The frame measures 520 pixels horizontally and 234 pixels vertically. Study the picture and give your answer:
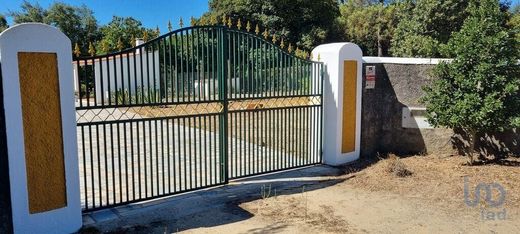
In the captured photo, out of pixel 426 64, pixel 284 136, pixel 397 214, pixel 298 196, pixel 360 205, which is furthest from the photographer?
pixel 426 64

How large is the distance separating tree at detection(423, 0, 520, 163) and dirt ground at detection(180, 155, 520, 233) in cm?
84

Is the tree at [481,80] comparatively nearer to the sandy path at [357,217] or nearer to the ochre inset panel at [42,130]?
the sandy path at [357,217]

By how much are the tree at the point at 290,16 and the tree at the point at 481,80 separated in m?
20.8

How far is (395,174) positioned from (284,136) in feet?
6.29

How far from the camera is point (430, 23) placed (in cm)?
2345

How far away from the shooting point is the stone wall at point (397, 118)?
300 inches

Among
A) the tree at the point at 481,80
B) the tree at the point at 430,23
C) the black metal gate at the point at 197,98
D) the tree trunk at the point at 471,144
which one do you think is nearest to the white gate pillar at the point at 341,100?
the black metal gate at the point at 197,98

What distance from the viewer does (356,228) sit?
14.9ft

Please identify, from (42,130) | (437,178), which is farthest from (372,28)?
(42,130)

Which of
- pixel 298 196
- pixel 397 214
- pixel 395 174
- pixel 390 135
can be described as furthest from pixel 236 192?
pixel 390 135

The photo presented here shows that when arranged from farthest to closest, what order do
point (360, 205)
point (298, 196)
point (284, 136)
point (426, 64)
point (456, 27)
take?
1. point (456, 27)
2. point (426, 64)
3. point (284, 136)
4. point (298, 196)
5. point (360, 205)

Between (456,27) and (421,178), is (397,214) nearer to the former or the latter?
(421,178)

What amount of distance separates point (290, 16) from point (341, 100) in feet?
72.0

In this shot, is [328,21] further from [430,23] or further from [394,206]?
[394,206]
